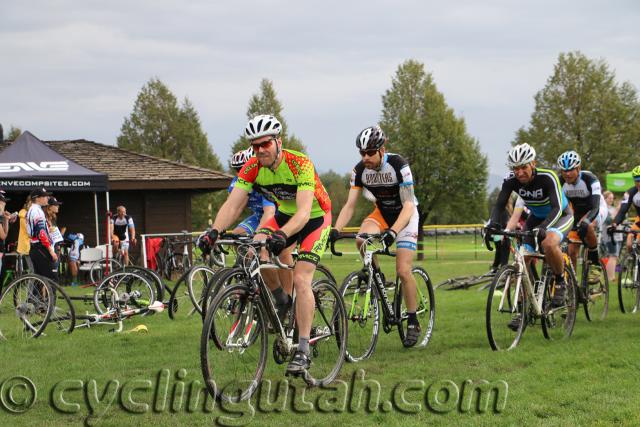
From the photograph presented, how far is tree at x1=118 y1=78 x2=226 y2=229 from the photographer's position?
6044 cm

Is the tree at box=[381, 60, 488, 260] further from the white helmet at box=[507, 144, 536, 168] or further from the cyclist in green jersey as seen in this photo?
the cyclist in green jersey

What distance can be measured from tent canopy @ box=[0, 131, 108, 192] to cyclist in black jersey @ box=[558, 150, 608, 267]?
1272 cm

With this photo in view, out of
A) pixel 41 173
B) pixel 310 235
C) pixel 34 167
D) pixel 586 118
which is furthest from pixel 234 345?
pixel 586 118

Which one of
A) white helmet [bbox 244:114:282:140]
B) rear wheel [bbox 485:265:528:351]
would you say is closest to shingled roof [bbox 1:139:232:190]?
rear wheel [bbox 485:265:528:351]

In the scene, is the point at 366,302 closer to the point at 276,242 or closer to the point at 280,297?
the point at 280,297

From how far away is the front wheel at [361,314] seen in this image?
26.3 ft

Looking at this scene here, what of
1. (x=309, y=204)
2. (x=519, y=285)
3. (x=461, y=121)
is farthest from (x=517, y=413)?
(x=461, y=121)

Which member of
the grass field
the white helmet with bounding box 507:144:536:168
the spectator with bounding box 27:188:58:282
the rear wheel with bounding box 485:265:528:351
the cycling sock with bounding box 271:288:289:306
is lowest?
the grass field

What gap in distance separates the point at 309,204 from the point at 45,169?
15.5 m

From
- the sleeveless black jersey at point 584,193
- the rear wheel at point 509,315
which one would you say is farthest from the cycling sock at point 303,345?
the sleeveless black jersey at point 584,193

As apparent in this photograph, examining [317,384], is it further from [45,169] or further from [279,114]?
[279,114]

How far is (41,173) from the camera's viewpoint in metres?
20.1

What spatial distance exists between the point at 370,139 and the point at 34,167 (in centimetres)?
1445

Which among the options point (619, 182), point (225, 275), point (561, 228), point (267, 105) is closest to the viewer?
point (225, 275)
